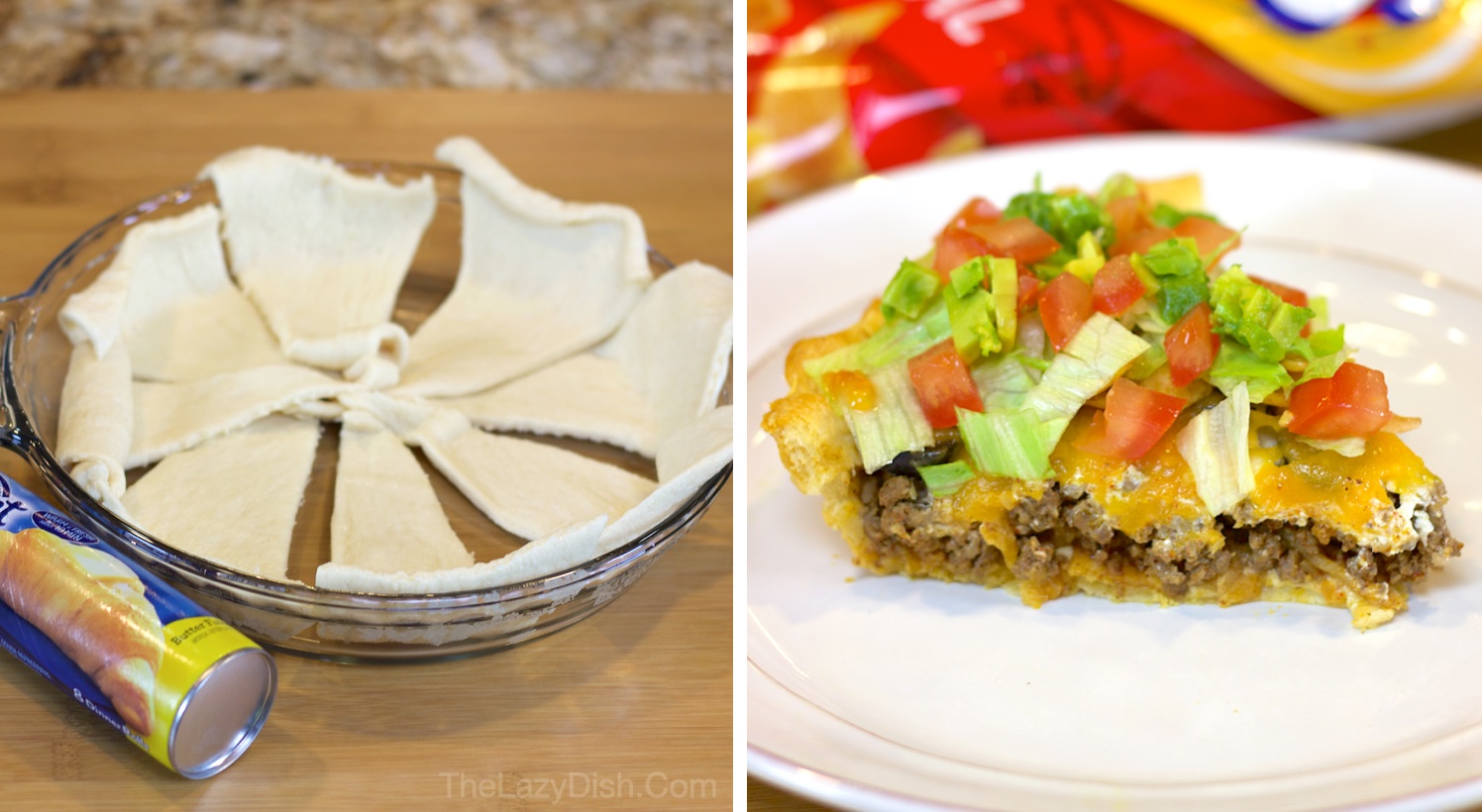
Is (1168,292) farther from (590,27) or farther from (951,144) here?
(590,27)

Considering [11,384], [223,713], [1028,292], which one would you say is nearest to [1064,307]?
[1028,292]

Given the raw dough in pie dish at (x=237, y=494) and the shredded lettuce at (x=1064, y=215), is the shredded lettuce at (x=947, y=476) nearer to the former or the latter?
the shredded lettuce at (x=1064, y=215)

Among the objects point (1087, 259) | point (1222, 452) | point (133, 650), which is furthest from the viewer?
point (1087, 259)

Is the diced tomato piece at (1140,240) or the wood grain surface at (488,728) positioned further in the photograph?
the diced tomato piece at (1140,240)

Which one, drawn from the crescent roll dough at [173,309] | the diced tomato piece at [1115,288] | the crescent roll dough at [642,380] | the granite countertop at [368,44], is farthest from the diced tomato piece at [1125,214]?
the granite countertop at [368,44]

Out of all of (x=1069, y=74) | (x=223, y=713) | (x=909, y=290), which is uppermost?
(x=1069, y=74)

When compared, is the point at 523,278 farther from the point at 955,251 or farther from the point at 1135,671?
the point at 1135,671

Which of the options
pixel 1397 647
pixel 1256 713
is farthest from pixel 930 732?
pixel 1397 647
